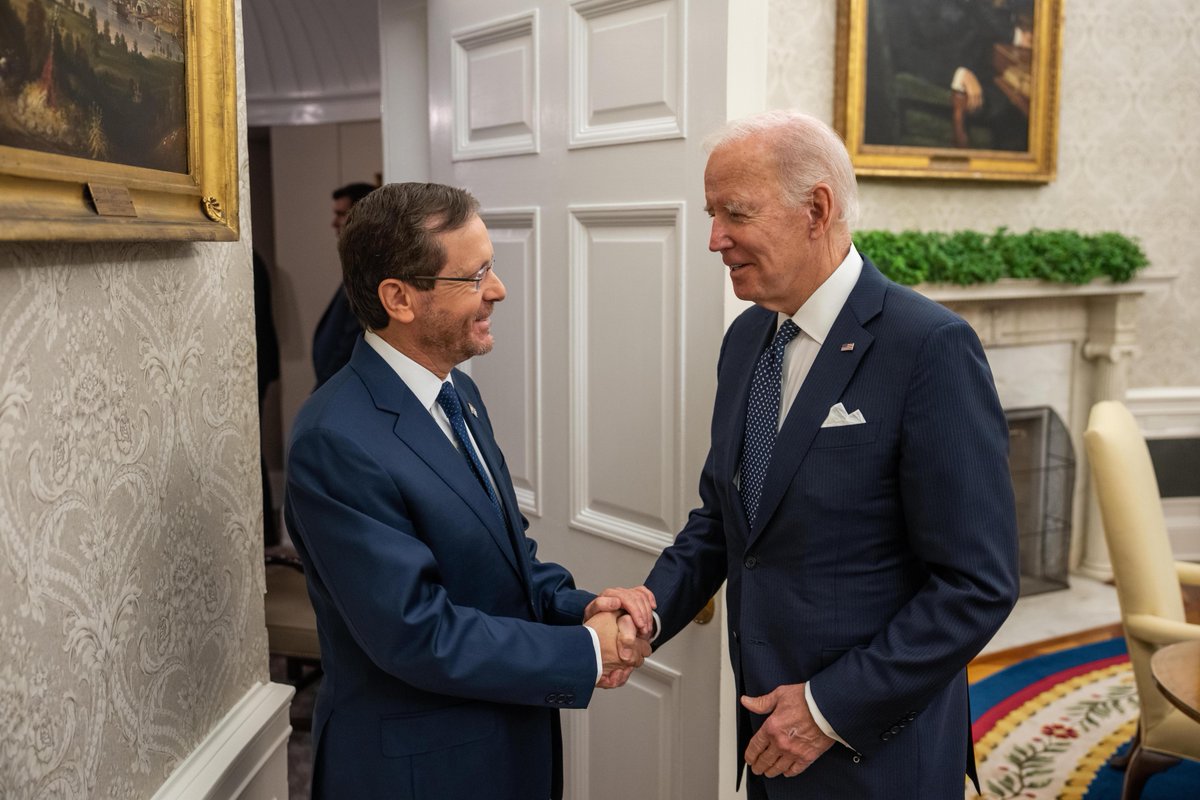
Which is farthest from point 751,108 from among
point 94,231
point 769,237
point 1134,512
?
point 1134,512

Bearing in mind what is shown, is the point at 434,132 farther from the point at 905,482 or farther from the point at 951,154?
the point at 951,154

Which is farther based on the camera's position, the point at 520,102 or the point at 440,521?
the point at 520,102

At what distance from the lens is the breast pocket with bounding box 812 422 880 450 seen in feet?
4.84

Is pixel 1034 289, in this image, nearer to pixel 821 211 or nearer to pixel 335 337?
pixel 335 337

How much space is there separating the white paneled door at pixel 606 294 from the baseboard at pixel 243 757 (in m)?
0.75

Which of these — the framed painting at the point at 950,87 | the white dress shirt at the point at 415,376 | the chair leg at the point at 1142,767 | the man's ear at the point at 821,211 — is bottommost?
the chair leg at the point at 1142,767

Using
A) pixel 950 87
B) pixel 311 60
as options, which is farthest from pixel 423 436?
pixel 311 60

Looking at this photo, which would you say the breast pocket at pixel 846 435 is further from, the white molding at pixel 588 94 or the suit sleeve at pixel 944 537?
→ the white molding at pixel 588 94

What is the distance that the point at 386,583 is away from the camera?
52.6 inches

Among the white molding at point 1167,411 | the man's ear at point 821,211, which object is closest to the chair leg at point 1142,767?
the man's ear at point 821,211

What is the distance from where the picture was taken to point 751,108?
1848mm

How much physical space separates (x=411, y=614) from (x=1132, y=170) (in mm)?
5204

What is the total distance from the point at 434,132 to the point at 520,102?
0.41m

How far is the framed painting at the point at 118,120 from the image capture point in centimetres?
94
